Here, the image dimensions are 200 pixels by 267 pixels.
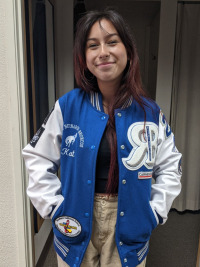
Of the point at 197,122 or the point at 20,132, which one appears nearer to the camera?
the point at 20,132

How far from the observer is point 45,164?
0.86 meters

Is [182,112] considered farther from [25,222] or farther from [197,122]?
[25,222]

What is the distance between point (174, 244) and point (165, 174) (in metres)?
1.41

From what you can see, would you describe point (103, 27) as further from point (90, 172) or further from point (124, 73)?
point (90, 172)

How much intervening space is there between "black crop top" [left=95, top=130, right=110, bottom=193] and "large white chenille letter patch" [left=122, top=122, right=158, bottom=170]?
0.07 meters

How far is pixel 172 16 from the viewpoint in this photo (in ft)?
6.79

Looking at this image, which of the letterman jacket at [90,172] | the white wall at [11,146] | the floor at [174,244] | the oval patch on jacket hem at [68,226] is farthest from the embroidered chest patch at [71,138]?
the floor at [174,244]

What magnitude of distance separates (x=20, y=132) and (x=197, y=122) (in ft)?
6.13

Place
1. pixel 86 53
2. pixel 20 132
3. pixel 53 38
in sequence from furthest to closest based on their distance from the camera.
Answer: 1. pixel 53 38
2. pixel 20 132
3. pixel 86 53

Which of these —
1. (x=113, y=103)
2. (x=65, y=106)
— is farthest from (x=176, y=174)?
(x=65, y=106)

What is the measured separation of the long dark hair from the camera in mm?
770

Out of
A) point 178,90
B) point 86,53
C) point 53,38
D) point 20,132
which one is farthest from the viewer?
point 178,90

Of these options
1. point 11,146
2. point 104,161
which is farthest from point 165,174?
point 11,146

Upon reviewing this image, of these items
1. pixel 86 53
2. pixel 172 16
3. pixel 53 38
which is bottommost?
pixel 86 53
